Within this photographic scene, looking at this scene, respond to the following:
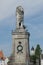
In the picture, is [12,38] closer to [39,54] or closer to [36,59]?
[36,59]

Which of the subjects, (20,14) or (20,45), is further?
(20,14)

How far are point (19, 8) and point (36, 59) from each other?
46.7ft

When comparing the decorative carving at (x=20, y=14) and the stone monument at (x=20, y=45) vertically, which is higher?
the decorative carving at (x=20, y=14)

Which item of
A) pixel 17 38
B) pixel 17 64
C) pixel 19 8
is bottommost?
pixel 17 64

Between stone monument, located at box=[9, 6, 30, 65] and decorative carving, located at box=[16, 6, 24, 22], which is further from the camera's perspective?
decorative carving, located at box=[16, 6, 24, 22]

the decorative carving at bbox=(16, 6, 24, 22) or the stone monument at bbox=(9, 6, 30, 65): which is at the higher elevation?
the decorative carving at bbox=(16, 6, 24, 22)

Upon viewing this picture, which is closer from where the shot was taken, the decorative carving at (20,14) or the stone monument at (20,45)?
the stone monument at (20,45)

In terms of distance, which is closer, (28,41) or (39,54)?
(28,41)

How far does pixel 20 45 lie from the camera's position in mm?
84188

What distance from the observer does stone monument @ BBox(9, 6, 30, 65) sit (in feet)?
Result: 274

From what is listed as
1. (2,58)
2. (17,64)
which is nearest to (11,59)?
(17,64)

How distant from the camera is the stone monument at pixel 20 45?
83438 mm

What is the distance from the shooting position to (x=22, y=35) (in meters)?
83.5

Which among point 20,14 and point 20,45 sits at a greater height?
point 20,14
